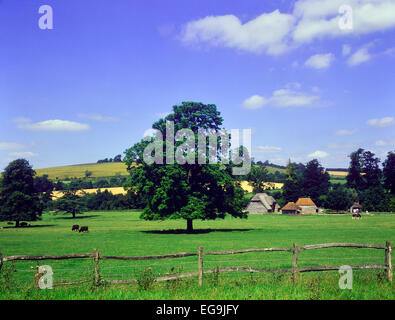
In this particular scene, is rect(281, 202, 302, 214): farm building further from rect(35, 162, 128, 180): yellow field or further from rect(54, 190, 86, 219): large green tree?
rect(35, 162, 128, 180): yellow field

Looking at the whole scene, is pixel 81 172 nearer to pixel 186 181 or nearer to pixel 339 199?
pixel 339 199

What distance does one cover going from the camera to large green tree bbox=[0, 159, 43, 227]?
2569 inches

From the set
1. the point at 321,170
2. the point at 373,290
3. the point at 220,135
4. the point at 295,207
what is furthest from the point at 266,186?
the point at 373,290

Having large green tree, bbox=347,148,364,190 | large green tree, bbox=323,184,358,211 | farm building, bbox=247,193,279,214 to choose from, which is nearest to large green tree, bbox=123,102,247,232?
large green tree, bbox=323,184,358,211

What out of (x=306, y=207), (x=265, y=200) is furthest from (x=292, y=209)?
(x=265, y=200)

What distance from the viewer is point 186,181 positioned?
4519cm

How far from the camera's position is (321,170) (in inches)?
5556

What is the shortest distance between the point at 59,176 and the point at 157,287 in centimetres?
18233

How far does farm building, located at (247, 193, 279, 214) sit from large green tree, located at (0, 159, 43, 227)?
73.8 meters

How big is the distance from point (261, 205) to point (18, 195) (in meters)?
80.1

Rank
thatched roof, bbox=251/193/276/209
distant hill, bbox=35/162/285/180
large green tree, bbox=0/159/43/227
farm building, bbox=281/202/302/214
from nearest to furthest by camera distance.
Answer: large green tree, bbox=0/159/43/227 < farm building, bbox=281/202/302/214 < thatched roof, bbox=251/193/276/209 < distant hill, bbox=35/162/285/180
